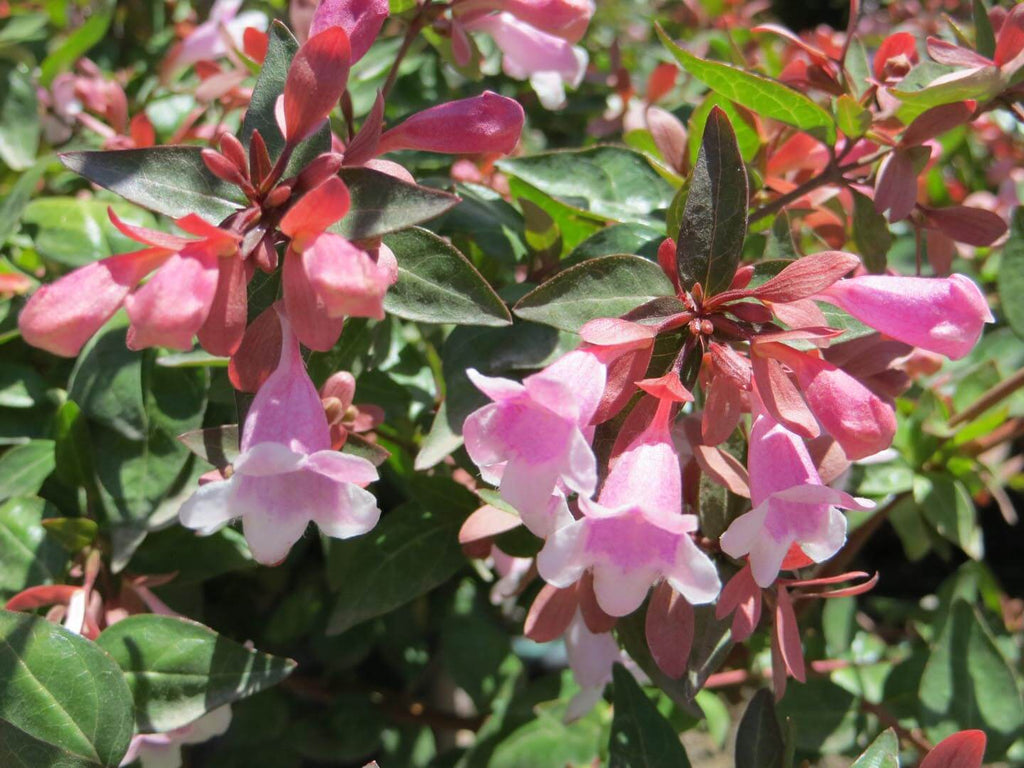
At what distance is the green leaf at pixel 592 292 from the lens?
2.47ft

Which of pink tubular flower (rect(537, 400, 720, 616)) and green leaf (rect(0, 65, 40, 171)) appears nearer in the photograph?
pink tubular flower (rect(537, 400, 720, 616))

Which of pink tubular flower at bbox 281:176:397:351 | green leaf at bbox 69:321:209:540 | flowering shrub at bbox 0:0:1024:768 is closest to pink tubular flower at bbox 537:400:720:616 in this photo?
flowering shrub at bbox 0:0:1024:768

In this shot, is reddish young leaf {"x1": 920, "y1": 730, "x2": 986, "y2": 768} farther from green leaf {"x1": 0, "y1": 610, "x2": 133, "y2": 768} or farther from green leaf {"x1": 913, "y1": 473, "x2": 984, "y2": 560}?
green leaf {"x1": 0, "y1": 610, "x2": 133, "y2": 768}

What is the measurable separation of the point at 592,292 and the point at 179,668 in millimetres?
546

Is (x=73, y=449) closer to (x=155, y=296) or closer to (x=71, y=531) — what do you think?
(x=71, y=531)

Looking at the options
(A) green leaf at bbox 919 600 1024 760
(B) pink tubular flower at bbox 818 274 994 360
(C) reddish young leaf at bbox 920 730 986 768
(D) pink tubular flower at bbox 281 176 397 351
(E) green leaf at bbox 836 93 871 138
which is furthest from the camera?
(A) green leaf at bbox 919 600 1024 760

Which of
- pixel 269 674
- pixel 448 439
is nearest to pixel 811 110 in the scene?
pixel 448 439

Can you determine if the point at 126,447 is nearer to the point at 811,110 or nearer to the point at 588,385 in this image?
the point at 588,385

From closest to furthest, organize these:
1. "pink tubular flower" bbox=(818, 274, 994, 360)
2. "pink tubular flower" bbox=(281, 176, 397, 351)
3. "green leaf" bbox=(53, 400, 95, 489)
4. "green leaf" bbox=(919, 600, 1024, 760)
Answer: "pink tubular flower" bbox=(281, 176, 397, 351), "pink tubular flower" bbox=(818, 274, 994, 360), "green leaf" bbox=(53, 400, 95, 489), "green leaf" bbox=(919, 600, 1024, 760)

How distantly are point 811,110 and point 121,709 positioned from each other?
919 mm

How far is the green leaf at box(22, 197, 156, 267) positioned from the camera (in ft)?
3.85

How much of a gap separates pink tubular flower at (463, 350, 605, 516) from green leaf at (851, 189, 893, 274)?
0.46m

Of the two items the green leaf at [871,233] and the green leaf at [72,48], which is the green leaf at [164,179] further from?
the green leaf at [72,48]

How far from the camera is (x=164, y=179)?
729 millimetres
